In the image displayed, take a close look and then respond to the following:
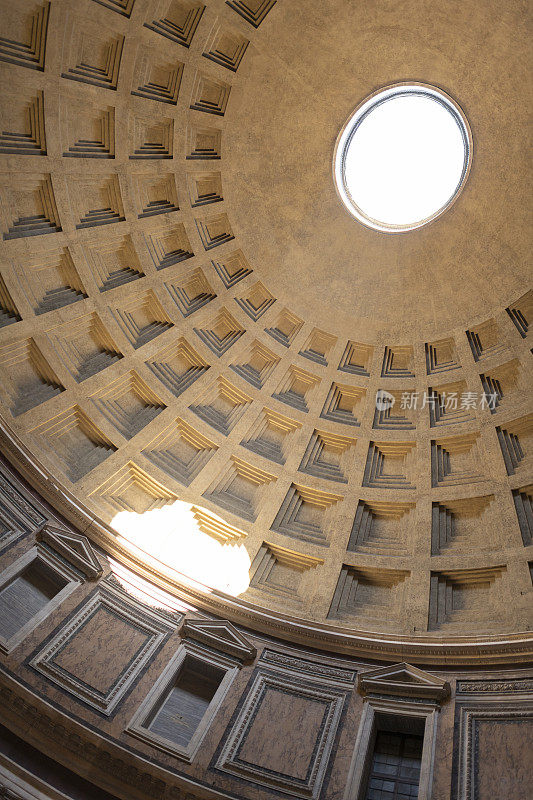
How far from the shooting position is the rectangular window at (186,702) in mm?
14625

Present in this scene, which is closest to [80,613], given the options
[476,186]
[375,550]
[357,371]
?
[375,550]

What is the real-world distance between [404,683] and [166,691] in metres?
5.61

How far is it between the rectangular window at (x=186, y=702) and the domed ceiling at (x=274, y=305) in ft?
6.60

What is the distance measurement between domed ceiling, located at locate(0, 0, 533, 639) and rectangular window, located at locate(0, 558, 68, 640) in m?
1.71

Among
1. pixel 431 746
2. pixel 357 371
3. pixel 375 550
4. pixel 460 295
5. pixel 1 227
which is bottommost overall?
pixel 431 746

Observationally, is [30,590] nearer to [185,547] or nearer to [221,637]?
[185,547]

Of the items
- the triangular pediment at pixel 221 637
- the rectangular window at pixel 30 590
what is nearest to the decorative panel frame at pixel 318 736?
the triangular pediment at pixel 221 637

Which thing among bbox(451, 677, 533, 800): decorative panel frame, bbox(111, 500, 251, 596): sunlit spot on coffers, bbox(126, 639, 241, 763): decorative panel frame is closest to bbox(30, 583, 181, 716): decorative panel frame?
bbox(126, 639, 241, 763): decorative panel frame

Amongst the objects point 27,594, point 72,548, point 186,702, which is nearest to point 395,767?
point 186,702

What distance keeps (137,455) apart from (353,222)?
432 inches

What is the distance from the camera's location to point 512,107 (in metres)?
19.8

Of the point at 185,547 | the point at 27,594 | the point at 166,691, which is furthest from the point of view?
the point at 185,547

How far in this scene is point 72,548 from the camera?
664 inches

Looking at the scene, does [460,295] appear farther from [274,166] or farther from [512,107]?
[274,166]
